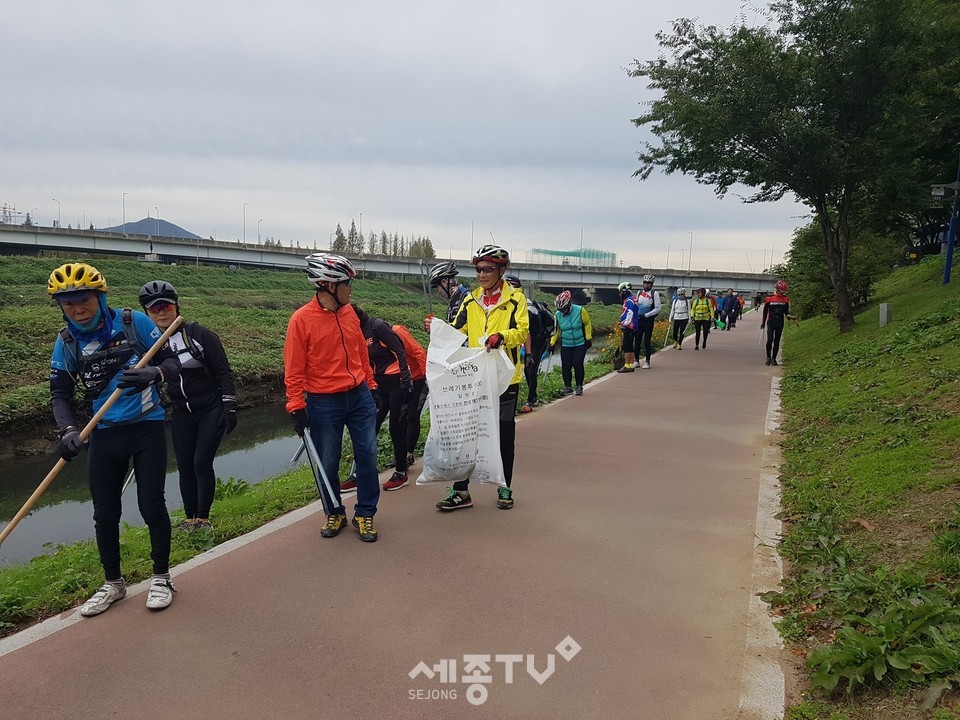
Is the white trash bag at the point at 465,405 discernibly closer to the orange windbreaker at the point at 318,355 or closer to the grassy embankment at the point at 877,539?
the orange windbreaker at the point at 318,355

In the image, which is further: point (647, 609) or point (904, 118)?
point (904, 118)

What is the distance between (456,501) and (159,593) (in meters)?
2.29

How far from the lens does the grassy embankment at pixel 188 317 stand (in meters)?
4.30

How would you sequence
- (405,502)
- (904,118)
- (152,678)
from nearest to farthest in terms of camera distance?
(152,678)
(405,502)
(904,118)

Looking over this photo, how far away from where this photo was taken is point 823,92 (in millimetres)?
13398

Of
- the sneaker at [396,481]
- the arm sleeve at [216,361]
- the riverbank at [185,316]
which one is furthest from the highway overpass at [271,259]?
the arm sleeve at [216,361]

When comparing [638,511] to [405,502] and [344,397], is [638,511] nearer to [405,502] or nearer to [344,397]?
[405,502]

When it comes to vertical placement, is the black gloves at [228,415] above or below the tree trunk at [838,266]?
below

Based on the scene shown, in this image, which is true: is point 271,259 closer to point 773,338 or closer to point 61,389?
point 773,338

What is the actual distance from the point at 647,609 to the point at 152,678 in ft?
8.29

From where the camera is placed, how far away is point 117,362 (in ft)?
12.5

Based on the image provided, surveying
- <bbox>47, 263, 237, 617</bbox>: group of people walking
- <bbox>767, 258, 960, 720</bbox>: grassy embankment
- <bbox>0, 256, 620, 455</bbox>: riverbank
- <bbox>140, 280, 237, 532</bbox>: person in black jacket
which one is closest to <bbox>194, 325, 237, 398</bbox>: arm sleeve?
<bbox>140, 280, 237, 532</bbox>: person in black jacket

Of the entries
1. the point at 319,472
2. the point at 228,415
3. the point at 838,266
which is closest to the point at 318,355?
the point at 319,472

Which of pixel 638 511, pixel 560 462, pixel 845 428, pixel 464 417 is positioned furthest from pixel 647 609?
pixel 845 428
